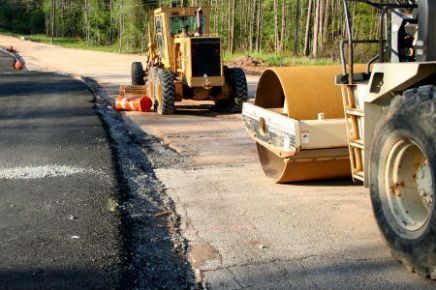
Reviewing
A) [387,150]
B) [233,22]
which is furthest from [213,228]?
[233,22]

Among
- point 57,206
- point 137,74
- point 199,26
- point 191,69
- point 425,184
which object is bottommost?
point 57,206

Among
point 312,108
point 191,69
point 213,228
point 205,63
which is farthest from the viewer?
point 205,63

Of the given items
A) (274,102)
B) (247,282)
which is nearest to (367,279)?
(247,282)

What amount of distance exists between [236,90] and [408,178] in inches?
421

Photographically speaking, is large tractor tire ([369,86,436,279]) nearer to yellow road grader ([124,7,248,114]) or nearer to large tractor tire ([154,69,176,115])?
large tractor tire ([154,69,176,115])

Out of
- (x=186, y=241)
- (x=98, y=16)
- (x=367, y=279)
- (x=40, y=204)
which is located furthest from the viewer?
(x=98, y=16)

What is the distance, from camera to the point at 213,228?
225 inches

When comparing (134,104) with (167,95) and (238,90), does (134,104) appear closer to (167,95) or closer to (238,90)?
(167,95)

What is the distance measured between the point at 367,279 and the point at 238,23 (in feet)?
182

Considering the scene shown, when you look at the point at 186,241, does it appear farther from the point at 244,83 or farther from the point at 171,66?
the point at 171,66

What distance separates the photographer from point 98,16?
8506cm

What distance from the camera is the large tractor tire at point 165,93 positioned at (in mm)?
14438

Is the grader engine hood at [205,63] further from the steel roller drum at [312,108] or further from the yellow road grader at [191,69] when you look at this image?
the steel roller drum at [312,108]

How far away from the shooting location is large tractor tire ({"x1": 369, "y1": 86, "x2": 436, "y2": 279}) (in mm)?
4043
